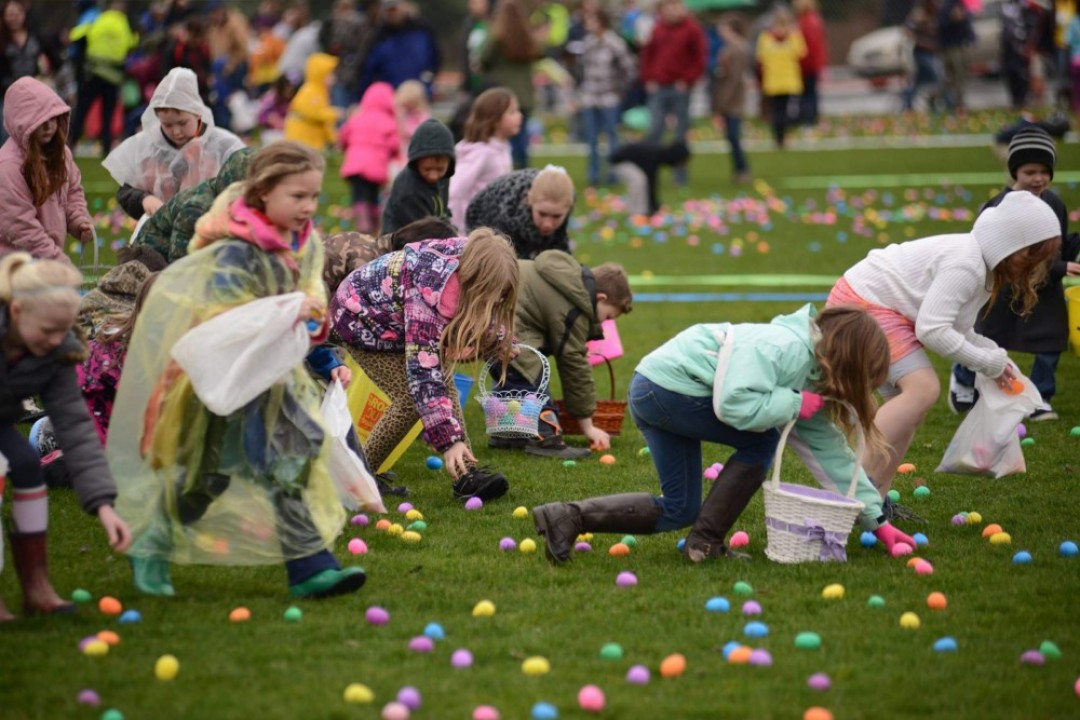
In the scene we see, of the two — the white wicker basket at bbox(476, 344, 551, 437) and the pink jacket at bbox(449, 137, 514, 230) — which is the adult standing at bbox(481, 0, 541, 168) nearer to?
the pink jacket at bbox(449, 137, 514, 230)

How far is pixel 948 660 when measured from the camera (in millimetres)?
4715

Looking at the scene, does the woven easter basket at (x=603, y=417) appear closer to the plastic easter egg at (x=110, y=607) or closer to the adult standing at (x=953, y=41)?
the plastic easter egg at (x=110, y=607)

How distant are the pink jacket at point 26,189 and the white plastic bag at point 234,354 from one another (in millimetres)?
2770

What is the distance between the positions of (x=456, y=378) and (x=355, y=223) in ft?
29.4

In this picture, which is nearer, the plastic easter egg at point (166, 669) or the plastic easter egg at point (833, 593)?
the plastic easter egg at point (166, 669)

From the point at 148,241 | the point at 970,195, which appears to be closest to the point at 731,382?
the point at 148,241

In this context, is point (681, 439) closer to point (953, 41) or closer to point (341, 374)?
point (341, 374)

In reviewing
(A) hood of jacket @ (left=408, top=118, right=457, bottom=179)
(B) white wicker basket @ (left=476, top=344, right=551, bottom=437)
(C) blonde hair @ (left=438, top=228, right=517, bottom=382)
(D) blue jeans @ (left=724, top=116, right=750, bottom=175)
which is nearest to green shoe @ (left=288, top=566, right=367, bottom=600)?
(C) blonde hair @ (left=438, top=228, right=517, bottom=382)

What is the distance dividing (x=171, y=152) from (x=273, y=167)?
132 inches

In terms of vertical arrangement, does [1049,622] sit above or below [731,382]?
below

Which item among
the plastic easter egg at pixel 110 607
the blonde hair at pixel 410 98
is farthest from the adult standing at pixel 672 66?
the plastic easter egg at pixel 110 607

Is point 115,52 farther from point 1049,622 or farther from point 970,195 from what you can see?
point 1049,622

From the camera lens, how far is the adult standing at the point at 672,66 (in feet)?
67.1

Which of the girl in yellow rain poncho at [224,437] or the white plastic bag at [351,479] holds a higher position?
the girl in yellow rain poncho at [224,437]
